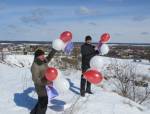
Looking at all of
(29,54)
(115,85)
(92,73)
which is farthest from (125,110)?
(29,54)

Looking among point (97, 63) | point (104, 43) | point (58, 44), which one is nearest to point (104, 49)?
point (104, 43)

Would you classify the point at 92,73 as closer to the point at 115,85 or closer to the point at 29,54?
the point at 115,85

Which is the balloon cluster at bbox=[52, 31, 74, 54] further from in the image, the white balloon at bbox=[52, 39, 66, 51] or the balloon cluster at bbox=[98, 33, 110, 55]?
the balloon cluster at bbox=[98, 33, 110, 55]

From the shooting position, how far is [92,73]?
31.4 feet

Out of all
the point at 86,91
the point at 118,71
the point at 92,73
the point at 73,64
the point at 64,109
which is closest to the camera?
the point at 92,73

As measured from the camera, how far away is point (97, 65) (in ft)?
33.1

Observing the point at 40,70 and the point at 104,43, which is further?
the point at 104,43

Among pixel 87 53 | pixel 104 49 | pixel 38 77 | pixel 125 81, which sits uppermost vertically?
pixel 104 49

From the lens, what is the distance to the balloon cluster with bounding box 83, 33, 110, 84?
9531mm

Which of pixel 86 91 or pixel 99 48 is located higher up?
pixel 99 48

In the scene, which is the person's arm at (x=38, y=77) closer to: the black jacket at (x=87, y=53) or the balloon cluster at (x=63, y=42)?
the balloon cluster at (x=63, y=42)

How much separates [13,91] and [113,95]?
3320 millimetres

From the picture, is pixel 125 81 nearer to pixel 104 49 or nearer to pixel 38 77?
pixel 104 49

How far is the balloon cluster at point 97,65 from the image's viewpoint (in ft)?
31.3
